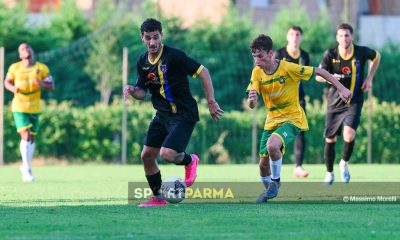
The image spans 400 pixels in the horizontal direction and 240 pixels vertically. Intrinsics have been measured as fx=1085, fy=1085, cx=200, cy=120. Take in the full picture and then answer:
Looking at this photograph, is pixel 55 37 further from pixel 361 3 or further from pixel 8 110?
pixel 361 3

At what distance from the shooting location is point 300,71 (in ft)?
40.2

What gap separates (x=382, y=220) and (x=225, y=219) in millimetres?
1413

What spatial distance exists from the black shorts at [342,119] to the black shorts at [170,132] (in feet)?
15.2

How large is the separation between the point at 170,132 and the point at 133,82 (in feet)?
50.7

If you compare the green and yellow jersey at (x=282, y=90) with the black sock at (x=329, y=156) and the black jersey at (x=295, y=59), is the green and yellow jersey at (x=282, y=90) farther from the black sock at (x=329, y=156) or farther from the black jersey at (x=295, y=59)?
the black jersey at (x=295, y=59)

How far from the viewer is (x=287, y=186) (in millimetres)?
15375

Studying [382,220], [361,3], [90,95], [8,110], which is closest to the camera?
[382,220]

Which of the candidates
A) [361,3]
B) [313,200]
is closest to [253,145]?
[313,200]

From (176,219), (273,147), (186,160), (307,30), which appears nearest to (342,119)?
(273,147)

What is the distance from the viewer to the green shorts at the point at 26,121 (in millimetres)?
17594

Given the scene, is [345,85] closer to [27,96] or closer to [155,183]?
[155,183]

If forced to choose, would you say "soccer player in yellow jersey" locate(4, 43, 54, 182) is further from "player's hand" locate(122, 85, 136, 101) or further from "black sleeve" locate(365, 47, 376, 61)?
"player's hand" locate(122, 85, 136, 101)

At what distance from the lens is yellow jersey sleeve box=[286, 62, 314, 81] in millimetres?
12219

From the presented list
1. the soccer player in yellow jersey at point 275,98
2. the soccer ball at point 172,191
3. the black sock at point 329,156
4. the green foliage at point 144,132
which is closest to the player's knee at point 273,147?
the soccer player in yellow jersey at point 275,98
